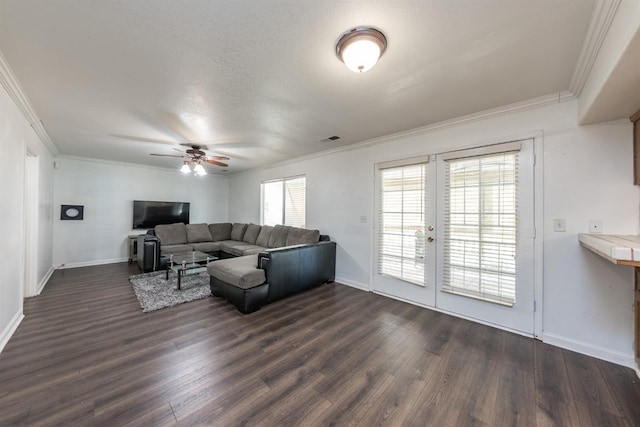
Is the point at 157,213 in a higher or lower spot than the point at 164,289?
higher

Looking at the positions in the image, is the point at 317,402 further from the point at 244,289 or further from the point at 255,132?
the point at 255,132

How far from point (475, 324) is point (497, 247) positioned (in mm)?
920

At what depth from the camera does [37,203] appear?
353 centimetres

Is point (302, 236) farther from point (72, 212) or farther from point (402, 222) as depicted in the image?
point (72, 212)

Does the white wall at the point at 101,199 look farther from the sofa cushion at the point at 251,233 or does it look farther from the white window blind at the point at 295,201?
the white window blind at the point at 295,201

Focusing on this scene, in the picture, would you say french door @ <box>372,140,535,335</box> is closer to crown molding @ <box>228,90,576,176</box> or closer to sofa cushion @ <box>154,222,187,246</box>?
crown molding @ <box>228,90,576,176</box>

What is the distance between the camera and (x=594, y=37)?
1542mm

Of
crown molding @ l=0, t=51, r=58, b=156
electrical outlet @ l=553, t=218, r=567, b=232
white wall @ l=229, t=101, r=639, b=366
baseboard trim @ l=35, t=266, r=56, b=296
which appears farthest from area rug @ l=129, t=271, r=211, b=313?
electrical outlet @ l=553, t=218, r=567, b=232

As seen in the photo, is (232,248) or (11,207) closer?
(11,207)

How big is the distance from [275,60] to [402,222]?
2.58 meters

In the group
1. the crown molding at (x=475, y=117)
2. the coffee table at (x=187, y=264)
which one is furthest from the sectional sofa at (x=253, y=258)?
the crown molding at (x=475, y=117)

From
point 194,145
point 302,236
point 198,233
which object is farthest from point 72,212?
point 302,236

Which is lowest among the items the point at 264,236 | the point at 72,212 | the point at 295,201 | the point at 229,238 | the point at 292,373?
the point at 292,373

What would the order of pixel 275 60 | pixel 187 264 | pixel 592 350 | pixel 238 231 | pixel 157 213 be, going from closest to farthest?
pixel 275 60 → pixel 592 350 → pixel 187 264 → pixel 157 213 → pixel 238 231
